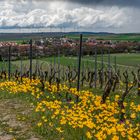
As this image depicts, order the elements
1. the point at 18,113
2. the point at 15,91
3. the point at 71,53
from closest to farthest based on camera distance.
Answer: the point at 18,113 → the point at 15,91 → the point at 71,53

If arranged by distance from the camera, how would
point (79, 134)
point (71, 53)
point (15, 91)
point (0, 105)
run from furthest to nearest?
point (71, 53) < point (15, 91) < point (0, 105) < point (79, 134)

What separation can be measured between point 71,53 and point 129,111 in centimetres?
4536

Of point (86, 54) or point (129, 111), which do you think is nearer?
point (129, 111)

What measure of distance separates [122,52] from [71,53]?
17958 mm

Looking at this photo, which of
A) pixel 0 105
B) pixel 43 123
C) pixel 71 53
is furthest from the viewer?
pixel 71 53

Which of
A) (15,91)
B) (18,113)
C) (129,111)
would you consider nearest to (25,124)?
(18,113)

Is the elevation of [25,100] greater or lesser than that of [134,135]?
lesser

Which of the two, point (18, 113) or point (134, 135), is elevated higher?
point (134, 135)

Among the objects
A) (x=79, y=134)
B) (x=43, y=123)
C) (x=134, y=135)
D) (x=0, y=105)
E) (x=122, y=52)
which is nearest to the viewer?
(x=134, y=135)

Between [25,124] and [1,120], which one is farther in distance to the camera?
[1,120]

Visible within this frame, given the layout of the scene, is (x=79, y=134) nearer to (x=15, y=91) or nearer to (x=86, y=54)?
(x=15, y=91)

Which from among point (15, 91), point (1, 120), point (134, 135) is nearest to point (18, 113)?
point (1, 120)

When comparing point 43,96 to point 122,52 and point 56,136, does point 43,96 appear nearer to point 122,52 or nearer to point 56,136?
point 56,136

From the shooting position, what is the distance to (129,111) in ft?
40.6
